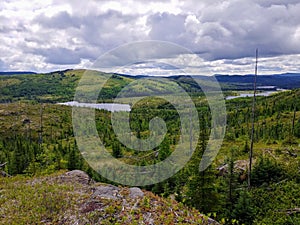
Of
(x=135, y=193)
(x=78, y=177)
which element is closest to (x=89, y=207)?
(x=135, y=193)

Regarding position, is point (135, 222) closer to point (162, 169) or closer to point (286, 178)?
point (286, 178)

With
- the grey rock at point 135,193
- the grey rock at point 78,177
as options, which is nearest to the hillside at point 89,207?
the grey rock at point 135,193

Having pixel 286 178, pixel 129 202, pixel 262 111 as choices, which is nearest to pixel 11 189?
pixel 129 202

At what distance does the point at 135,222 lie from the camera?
1005 cm

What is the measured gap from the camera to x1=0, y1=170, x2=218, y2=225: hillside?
1065cm

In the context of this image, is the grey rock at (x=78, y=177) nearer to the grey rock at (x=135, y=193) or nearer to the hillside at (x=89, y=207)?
the hillside at (x=89, y=207)

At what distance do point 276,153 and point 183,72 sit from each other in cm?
2756

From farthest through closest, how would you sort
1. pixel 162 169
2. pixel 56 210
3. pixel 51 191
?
pixel 162 169, pixel 51 191, pixel 56 210

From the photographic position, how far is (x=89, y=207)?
11.8 meters

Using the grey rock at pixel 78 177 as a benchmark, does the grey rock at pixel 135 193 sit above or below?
above

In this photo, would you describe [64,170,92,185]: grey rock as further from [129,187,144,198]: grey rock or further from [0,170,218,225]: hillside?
[129,187,144,198]: grey rock

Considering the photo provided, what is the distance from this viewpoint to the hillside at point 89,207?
10.7m

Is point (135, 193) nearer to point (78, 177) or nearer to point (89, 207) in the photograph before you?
point (89, 207)

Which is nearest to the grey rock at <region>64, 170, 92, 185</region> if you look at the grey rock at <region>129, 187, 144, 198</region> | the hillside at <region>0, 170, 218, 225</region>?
the hillside at <region>0, 170, 218, 225</region>
